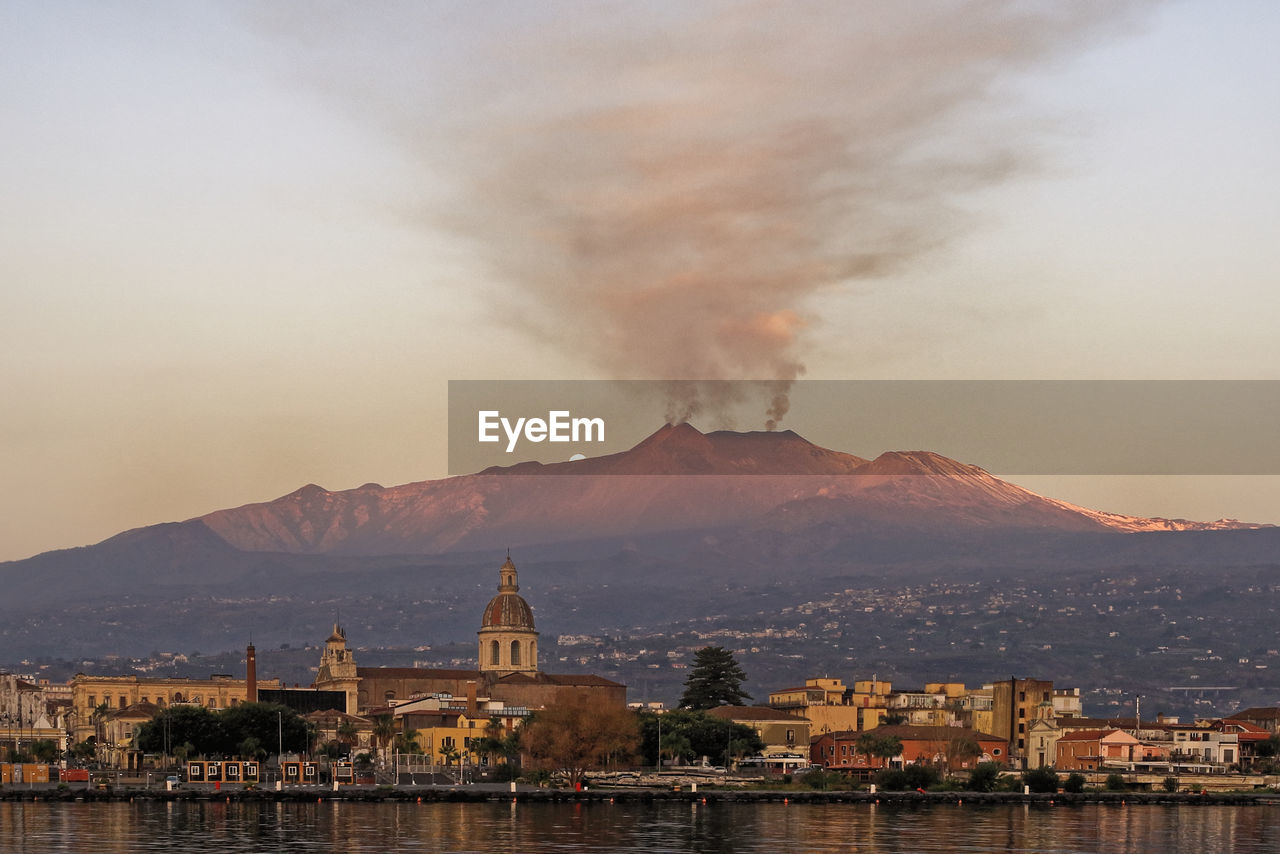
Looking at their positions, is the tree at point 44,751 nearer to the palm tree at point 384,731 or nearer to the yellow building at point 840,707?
the palm tree at point 384,731

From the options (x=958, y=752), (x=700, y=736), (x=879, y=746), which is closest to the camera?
(x=958, y=752)

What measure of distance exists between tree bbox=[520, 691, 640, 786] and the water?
1495cm

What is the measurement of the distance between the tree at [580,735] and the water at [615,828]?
14.9m

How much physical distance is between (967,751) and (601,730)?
34.3 metres

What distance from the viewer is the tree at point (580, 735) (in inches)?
5098

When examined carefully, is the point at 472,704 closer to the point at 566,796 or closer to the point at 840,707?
the point at 840,707

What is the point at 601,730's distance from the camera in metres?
130

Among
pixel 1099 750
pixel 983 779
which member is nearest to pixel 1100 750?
pixel 1099 750

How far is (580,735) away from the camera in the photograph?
5098 inches

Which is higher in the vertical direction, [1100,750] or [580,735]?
[580,735]

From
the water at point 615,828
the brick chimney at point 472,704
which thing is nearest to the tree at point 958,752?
the water at point 615,828

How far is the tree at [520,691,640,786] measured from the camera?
425 feet

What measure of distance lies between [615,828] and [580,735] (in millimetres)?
35816

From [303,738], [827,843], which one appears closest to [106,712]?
[303,738]
